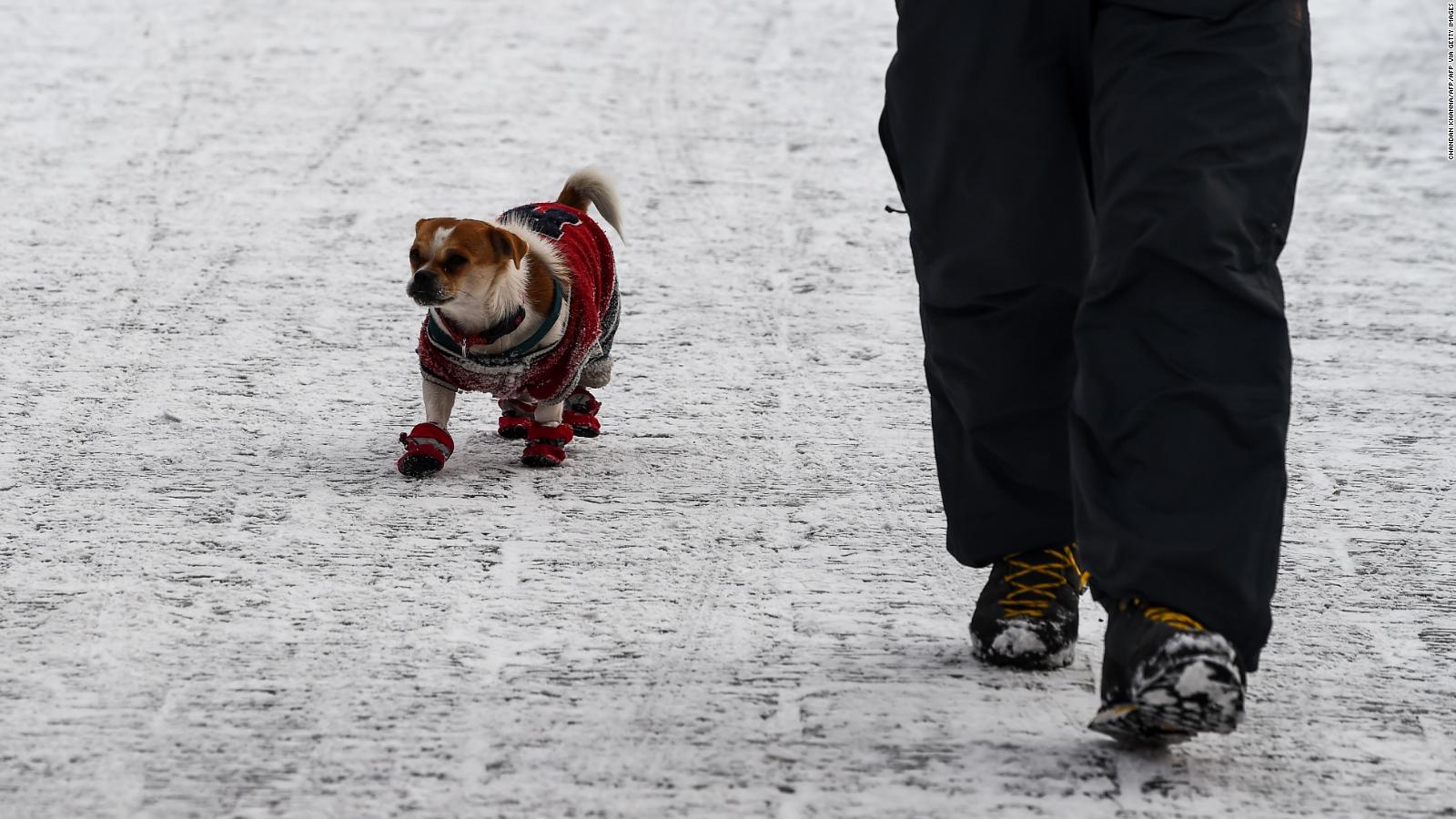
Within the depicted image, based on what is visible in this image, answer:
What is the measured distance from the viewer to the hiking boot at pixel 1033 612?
2592 mm

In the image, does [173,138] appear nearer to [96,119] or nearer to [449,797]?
[96,119]

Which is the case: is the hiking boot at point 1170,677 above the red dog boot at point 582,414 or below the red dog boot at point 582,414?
above

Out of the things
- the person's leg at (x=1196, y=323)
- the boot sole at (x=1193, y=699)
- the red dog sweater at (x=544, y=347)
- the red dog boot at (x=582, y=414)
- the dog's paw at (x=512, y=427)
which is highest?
the person's leg at (x=1196, y=323)

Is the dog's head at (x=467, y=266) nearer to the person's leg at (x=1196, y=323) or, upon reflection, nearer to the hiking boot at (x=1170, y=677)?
the person's leg at (x=1196, y=323)

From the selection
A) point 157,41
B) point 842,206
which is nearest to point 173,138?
point 157,41

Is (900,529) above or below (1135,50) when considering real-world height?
below

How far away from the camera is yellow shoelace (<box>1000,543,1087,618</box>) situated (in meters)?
2.60

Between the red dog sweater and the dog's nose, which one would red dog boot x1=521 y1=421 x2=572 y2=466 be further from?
the dog's nose

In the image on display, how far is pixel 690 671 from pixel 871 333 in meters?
2.32

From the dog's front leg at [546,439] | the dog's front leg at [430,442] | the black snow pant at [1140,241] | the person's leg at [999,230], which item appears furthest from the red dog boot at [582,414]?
the black snow pant at [1140,241]

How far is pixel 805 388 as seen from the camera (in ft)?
14.1

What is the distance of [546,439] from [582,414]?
0.79ft

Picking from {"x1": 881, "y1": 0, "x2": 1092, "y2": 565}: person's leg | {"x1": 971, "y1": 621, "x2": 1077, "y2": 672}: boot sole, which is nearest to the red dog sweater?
{"x1": 881, "y1": 0, "x2": 1092, "y2": 565}: person's leg

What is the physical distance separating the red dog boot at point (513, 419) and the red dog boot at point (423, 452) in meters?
0.30
